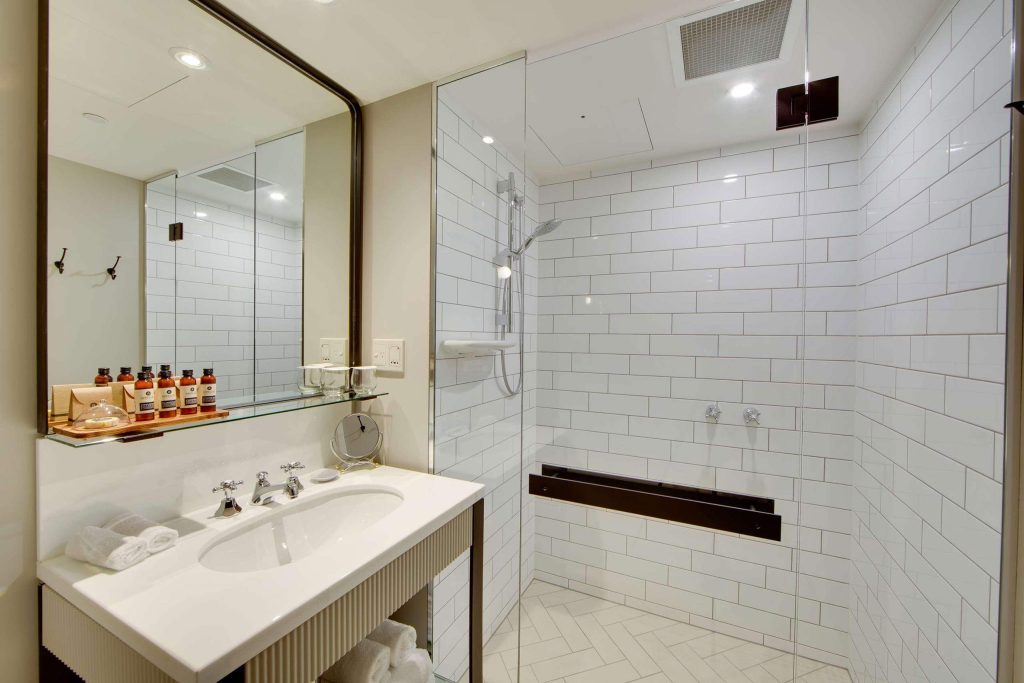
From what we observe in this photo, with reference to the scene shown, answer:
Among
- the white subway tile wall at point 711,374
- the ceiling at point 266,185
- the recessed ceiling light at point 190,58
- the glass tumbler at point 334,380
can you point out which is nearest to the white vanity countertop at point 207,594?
the glass tumbler at point 334,380

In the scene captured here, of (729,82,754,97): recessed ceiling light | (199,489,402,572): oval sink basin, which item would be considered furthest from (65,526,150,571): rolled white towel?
(729,82,754,97): recessed ceiling light

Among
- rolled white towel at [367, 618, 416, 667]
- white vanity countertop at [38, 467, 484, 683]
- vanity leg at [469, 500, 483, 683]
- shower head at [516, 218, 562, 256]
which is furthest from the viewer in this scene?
shower head at [516, 218, 562, 256]

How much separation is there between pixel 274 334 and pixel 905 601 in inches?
82.9

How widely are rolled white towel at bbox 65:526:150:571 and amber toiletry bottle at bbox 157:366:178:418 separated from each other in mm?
263

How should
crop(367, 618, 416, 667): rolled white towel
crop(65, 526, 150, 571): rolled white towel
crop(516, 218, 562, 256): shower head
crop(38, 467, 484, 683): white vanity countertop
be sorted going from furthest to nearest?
1. crop(516, 218, 562, 256): shower head
2. crop(367, 618, 416, 667): rolled white towel
3. crop(65, 526, 150, 571): rolled white towel
4. crop(38, 467, 484, 683): white vanity countertop

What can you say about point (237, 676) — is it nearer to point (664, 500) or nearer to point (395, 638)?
point (395, 638)

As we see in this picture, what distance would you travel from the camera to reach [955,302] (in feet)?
3.14

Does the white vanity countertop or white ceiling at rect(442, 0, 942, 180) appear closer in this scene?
the white vanity countertop

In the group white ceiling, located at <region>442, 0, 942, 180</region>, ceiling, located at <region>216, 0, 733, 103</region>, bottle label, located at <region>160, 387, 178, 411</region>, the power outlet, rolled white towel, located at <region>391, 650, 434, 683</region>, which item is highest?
ceiling, located at <region>216, 0, 733, 103</region>

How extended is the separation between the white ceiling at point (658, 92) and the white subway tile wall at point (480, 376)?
125 millimetres

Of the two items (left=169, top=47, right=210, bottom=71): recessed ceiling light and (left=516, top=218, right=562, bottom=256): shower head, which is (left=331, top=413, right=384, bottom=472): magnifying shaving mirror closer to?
(left=516, top=218, right=562, bottom=256): shower head

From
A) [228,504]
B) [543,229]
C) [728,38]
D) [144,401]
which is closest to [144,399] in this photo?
[144,401]

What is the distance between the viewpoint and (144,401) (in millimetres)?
926

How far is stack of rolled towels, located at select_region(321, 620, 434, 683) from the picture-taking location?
107 centimetres
